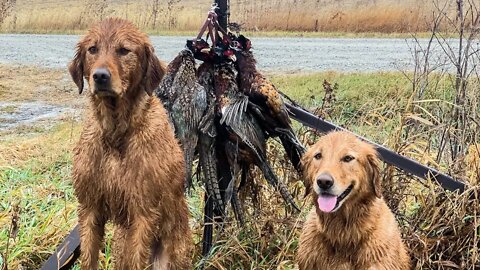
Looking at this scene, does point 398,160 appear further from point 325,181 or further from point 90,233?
point 90,233

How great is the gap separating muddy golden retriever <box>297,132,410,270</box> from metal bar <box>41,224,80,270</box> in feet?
4.28

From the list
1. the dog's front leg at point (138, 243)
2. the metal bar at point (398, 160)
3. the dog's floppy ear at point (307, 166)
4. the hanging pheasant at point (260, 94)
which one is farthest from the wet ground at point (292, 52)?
the dog's front leg at point (138, 243)

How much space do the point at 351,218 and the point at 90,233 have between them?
4.43 ft

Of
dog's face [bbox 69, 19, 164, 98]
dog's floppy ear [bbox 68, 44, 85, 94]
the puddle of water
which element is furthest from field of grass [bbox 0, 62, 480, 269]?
the puddle of water

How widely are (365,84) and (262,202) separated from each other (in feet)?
18.4

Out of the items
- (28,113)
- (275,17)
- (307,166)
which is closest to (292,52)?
(275,17)

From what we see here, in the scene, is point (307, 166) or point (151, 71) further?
point (307, 166)

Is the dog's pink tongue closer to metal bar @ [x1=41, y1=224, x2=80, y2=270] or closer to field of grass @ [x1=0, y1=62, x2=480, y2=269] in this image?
field of grass @ [x1=0, y1=62, x2=480, y2=269]

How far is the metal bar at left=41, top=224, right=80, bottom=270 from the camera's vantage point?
13.4 feet

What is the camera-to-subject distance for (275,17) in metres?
19.7

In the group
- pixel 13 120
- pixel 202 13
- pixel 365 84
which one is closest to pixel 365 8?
pixel 202 13

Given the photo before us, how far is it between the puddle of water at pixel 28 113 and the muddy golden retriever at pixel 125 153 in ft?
21.9

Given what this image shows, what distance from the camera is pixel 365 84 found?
1039 cm

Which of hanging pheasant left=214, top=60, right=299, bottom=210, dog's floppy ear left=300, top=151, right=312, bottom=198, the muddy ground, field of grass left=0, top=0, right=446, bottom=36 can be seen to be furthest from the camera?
field of grass left=0, top=0, right=446, bottom=36
